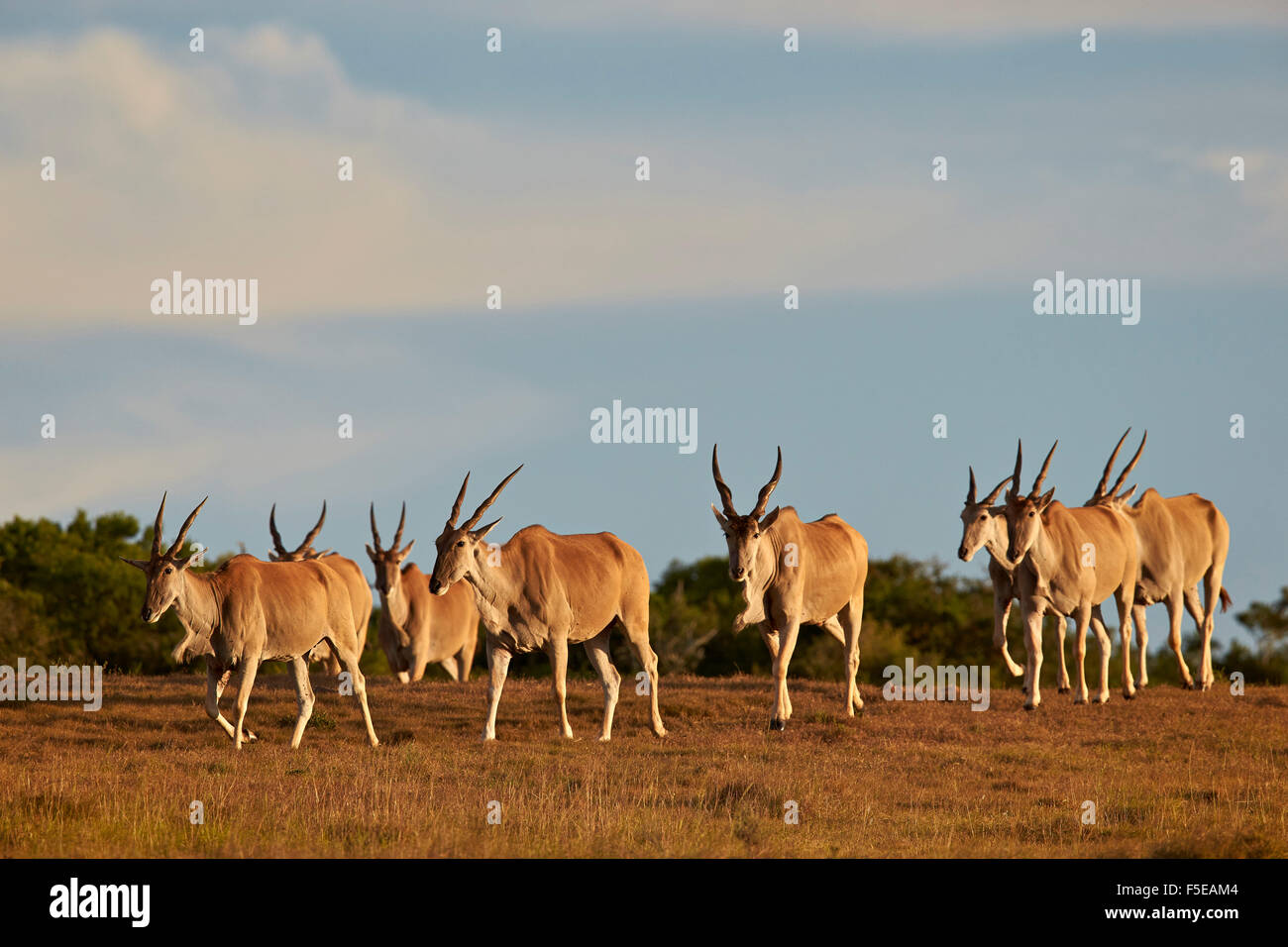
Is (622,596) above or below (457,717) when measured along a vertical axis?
above

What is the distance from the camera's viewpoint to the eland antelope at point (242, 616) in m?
17.2

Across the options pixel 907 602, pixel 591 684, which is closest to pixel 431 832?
pixel 591 684

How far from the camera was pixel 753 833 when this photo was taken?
11.9 m

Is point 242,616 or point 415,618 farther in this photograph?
point 415,618

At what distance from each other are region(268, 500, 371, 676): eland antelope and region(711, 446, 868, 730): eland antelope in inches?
220

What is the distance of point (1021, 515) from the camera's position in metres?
20.6

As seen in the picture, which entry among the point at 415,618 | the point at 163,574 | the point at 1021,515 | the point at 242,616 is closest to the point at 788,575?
the point at 1021,515

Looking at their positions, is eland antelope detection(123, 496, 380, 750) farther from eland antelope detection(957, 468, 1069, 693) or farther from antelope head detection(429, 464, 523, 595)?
eland antelope detection(957, 468, 1069, 693)

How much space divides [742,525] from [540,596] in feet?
8.57

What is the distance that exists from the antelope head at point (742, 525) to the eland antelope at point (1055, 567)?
424cm

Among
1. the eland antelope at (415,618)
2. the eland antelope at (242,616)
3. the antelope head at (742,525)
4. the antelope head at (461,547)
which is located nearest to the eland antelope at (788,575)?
the antelope head at (742,525)

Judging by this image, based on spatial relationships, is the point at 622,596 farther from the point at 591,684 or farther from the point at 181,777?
the point at 181,777

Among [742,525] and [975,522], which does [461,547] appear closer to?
[742,525]
